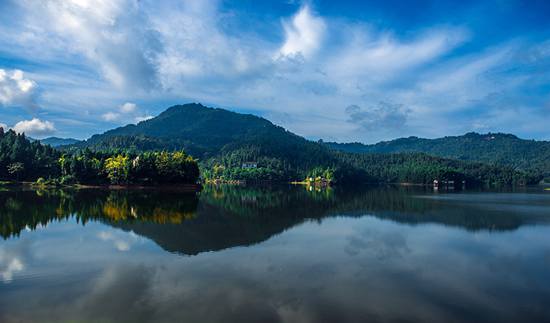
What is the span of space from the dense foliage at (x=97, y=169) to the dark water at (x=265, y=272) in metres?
52.8

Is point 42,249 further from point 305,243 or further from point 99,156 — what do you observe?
point 99,156

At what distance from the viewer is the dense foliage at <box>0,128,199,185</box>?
87006 millimetres

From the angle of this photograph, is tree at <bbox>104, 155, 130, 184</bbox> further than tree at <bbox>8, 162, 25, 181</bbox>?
No

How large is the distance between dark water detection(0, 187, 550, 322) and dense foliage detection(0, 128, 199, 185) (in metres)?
52.8

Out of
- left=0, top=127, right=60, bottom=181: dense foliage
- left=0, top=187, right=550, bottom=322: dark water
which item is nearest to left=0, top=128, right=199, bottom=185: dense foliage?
left=0, top=127, right=60, bottom=181: dense foliage

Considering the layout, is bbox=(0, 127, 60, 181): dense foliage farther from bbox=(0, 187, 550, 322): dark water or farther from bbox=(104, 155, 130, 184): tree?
bbox=(0, 187, 550, 322): dark water

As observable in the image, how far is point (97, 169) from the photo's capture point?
8988cm

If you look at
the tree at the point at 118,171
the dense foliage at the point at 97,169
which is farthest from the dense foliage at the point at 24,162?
the tree at the point at 118,171

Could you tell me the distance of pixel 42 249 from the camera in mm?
22359

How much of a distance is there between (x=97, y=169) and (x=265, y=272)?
83364mm

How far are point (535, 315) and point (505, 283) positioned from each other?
4263 millimetres

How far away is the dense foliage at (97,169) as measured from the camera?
3425 inches

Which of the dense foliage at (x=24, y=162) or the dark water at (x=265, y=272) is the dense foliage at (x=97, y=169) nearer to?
the dense foliage at (x=24, y=162)

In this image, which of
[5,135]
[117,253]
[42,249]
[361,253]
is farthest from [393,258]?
[5,135]
